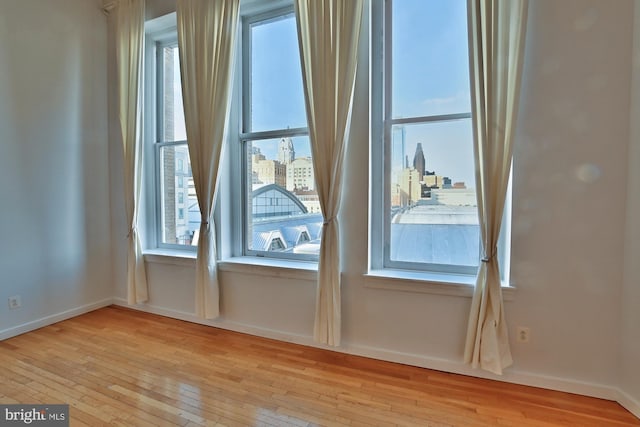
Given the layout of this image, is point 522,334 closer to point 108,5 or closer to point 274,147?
point 274,147

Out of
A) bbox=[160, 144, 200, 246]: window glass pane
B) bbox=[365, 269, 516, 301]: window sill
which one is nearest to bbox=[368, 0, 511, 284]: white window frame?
bbox=[365, 269, 516, 301]: window sill

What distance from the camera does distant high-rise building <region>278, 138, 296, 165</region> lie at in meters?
2.92

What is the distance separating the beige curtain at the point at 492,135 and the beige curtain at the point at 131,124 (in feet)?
10.6

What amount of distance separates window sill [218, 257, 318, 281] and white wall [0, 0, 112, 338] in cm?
177

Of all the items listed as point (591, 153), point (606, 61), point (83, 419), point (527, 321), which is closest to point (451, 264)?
point (527, 321)

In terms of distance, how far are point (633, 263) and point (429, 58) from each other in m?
1.90

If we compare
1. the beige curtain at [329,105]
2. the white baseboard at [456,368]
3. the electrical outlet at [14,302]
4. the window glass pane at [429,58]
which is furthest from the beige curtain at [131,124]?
the window glass pane at [429,58]

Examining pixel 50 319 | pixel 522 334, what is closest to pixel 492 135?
pixel 522 334

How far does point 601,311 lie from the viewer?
1.92 metres

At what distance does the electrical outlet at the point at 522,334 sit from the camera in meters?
2.06

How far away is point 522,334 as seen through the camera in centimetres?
207

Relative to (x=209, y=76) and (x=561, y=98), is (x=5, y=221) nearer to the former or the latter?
(x=209, y=76)

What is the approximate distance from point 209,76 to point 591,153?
301cm

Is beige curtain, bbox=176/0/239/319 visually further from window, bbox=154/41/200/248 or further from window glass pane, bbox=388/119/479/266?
window glass pane, bbox=388/119/479/266
